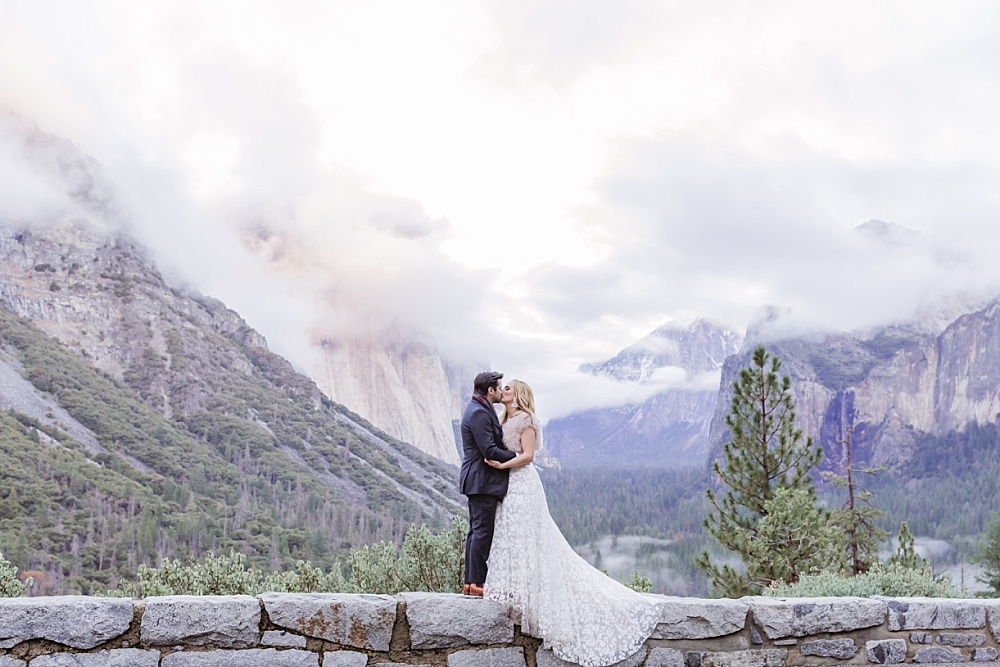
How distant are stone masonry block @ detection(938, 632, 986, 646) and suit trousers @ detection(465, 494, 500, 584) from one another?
3.82 m

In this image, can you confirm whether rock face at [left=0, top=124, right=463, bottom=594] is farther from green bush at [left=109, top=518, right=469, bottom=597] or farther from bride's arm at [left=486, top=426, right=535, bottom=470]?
bride's arm at [left=486, top=426, right=535, bottom=470]

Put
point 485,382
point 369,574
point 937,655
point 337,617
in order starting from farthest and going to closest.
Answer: point 369,574
point 937,655
point 485,382
point 337,617

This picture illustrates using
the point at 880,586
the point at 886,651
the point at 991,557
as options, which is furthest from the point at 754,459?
the point at 991,557

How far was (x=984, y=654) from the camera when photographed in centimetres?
651

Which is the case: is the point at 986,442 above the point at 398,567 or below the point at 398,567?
above

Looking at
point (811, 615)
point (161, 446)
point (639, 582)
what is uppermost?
point (161, 446)

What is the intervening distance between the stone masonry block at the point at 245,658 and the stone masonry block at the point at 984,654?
5299 mm

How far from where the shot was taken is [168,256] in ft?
517

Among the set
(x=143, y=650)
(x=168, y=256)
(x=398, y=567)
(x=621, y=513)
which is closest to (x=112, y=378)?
(x=168, y=256)

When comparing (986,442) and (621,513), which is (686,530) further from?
(986,442)

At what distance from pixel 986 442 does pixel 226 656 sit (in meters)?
159

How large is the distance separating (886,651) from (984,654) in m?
0.97

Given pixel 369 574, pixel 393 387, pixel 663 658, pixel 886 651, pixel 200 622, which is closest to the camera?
pixel 200 622

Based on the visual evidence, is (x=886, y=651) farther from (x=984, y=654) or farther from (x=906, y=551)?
(x=906, y=551)
